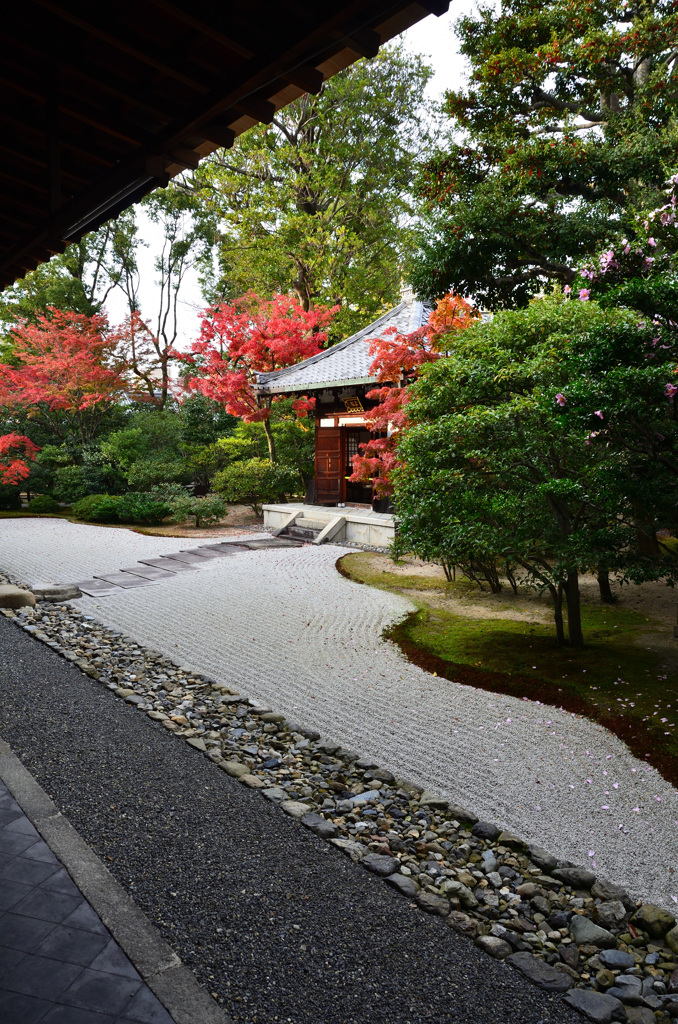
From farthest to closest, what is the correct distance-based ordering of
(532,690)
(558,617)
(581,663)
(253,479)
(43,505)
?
(43,505), (253,479), (558,617), (581,663), (532,690)

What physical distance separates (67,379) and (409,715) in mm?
16969

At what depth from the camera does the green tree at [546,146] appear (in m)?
9.30

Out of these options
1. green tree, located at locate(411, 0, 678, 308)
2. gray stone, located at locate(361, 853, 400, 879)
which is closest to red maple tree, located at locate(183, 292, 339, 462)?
green tree, located at locate(411, 0, 678, 308)

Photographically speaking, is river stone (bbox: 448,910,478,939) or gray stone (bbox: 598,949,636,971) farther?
river stone (bbox: 448,910,478,939)

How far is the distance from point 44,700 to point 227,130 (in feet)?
14.0

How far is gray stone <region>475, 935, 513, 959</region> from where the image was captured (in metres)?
2.49

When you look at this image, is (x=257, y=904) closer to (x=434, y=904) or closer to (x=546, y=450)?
(x=434, y=904)

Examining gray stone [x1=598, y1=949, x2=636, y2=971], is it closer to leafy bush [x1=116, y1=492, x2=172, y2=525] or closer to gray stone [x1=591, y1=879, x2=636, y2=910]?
gray stone [x1=591, y1=879, x2=636, y2=910]

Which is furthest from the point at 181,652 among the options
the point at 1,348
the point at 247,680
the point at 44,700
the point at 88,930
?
the point at 1,348

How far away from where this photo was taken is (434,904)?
2758mm

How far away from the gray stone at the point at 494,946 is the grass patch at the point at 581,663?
2037mm

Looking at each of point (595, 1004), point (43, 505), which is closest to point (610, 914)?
point (595, 1004)

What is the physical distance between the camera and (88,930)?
8.20 ft

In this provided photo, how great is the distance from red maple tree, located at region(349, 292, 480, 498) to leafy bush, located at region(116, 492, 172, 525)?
650cm
